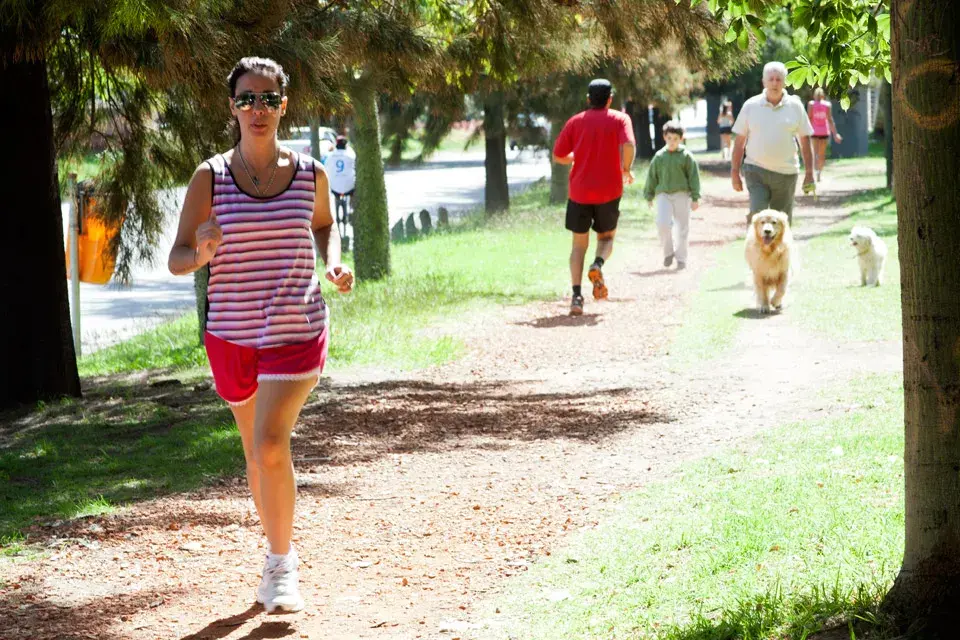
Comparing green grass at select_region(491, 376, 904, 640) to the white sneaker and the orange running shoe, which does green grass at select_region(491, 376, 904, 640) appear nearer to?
the white sneaker

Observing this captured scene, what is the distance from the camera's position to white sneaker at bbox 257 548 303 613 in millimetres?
4758

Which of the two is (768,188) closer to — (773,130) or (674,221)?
(773,130)

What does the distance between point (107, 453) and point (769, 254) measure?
6.56m

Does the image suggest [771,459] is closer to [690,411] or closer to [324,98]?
[690,411]

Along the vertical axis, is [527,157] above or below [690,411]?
above

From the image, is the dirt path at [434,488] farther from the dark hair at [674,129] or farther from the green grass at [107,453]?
the dark hair at [674,129]

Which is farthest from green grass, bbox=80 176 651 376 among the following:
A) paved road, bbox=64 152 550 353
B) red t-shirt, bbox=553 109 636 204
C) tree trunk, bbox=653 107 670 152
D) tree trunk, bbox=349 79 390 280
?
tree trunk, bbox=653 107 670 152

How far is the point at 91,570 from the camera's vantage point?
545 centimetres

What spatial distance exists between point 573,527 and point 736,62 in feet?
18.2

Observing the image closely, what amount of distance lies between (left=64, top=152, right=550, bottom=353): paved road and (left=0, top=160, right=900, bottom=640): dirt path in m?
2.77

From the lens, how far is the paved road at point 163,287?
52.1ft

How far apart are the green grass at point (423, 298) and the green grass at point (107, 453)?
2012mm

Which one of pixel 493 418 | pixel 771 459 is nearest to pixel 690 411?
pixel 493 418

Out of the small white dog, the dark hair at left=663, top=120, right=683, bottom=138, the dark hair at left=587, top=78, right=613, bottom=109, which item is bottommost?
the small white dog
